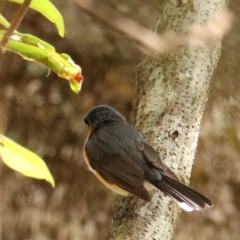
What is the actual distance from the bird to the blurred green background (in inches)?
38.6

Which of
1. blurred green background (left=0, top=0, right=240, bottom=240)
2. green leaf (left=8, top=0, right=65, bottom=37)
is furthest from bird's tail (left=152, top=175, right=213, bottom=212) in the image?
blurred green background (left=0, top=0, right=240, bottom=240)

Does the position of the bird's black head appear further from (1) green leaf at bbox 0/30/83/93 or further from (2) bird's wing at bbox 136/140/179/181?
(1) green leaf at bbox 0/30/83/93

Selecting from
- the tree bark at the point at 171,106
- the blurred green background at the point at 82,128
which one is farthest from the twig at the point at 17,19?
the blurred green background at the point at 82,128

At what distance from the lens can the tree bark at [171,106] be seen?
5.26 feet

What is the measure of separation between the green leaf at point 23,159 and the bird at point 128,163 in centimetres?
86

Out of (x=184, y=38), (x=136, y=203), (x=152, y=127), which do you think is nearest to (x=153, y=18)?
(x=184, y=38)

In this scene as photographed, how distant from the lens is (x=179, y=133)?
1780 mm

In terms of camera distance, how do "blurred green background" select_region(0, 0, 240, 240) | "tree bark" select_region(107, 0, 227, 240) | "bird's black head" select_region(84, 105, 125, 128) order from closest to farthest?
"tree bark" select_region(107, 0, 227, 240) < "bird's black head" select_region(84, 105, 125, 128) < "blurred green background" select_region(0, 0, 240, 240)

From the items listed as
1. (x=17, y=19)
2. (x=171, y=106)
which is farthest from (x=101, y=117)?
(x=17, y=19)

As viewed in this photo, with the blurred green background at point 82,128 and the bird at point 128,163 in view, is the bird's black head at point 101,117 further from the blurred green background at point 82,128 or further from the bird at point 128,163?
the blurred green background at point 82,128

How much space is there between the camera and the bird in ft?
5.55

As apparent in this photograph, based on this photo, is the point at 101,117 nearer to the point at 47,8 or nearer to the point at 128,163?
the point at 128,163

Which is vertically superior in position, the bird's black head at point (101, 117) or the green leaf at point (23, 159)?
the bird's black head at point (101, 117)

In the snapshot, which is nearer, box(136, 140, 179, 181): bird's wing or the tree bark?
the tree bark
